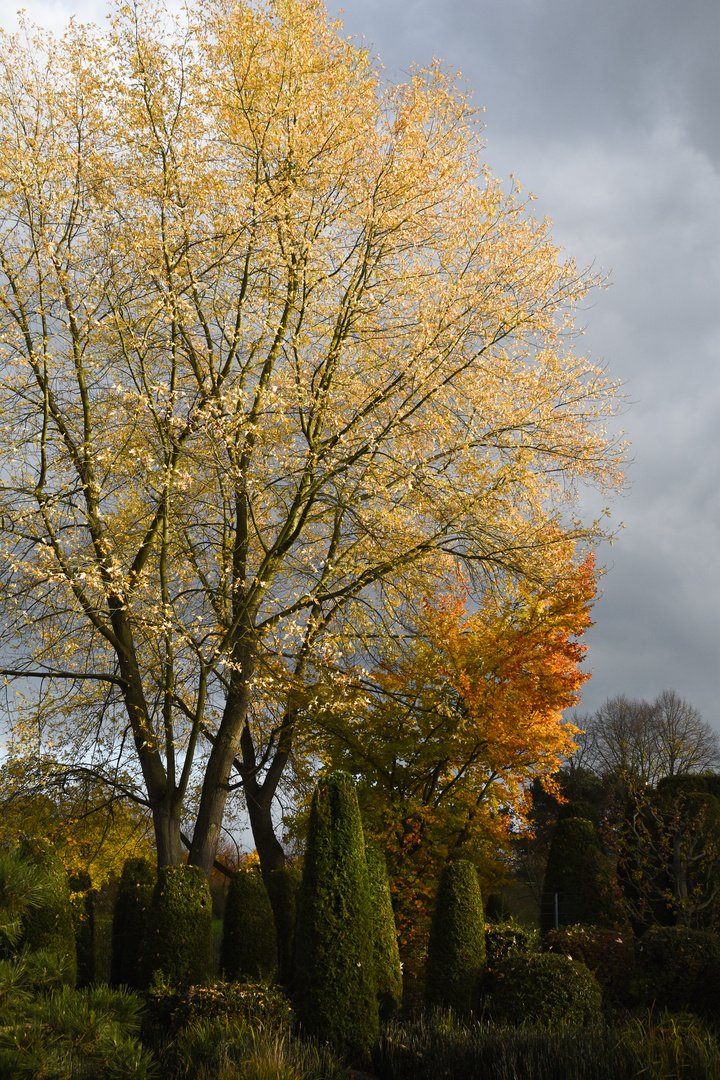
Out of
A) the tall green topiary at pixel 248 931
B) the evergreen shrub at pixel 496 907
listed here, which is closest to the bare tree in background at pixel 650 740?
the evergreen shrub at pixel 496 907

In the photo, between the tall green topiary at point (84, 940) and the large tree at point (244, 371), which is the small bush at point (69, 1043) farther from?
the tall green topiary at point (84, 940)

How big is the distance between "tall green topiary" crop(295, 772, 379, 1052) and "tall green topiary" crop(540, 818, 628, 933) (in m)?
8.40

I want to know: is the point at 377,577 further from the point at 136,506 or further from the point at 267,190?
the point at 267,190

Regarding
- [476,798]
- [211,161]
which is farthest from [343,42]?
[476,798]

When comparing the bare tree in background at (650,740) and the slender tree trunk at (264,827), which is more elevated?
the bare tree in background at (650,740)

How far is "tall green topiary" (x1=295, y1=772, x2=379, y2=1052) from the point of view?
28.3ft

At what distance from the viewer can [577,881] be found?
690 inches

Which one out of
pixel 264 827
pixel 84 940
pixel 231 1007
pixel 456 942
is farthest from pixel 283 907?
pixel 231 1007

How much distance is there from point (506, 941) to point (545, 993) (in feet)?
4.75

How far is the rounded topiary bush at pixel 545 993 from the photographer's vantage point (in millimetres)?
9359

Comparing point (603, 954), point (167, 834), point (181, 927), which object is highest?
point (167, 834)

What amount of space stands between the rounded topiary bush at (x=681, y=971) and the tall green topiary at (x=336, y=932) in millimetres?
3733

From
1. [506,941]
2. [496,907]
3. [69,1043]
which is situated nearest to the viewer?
[69,1043]

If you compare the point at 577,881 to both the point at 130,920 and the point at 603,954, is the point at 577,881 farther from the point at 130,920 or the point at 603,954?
the point at 130,920
